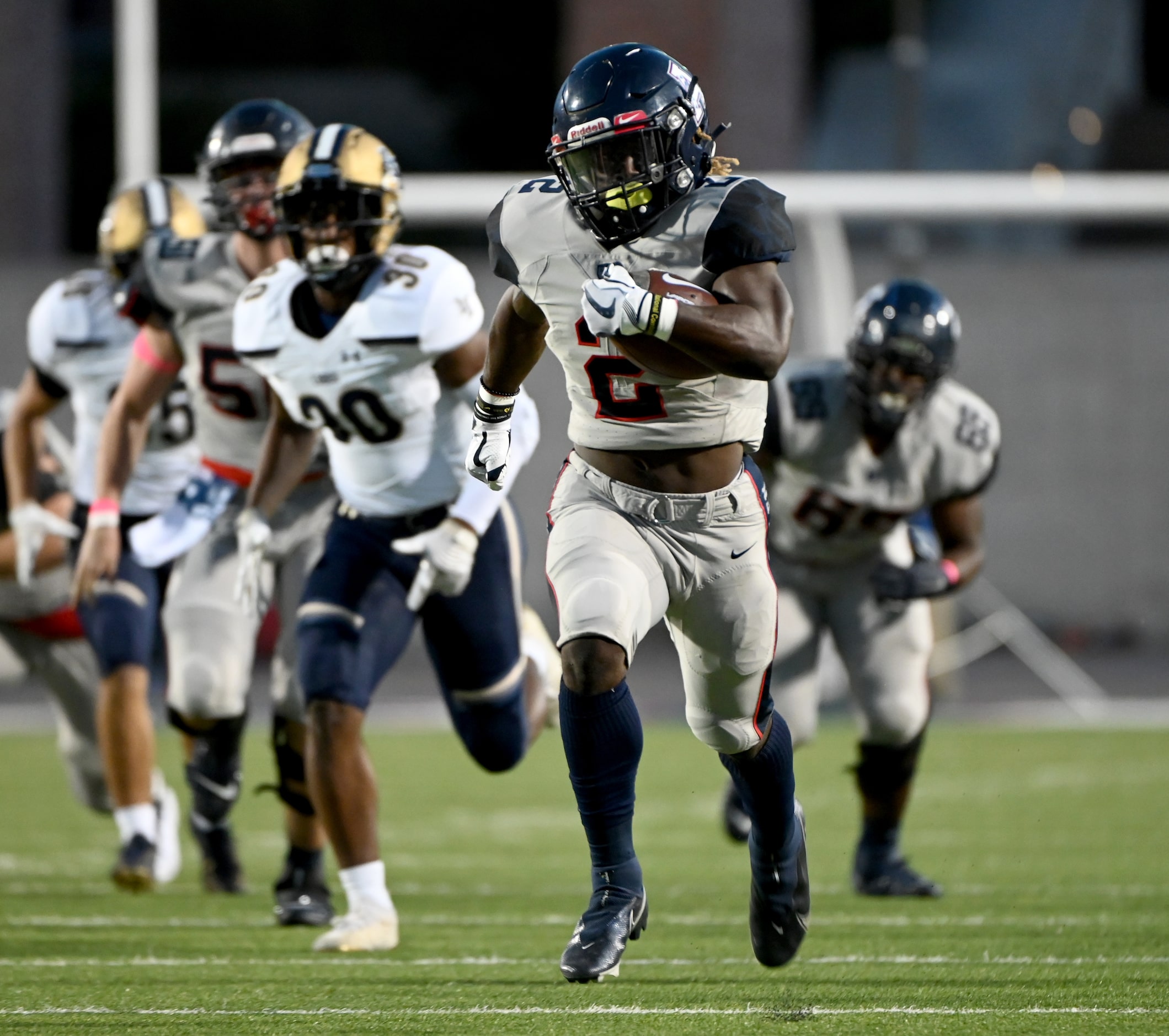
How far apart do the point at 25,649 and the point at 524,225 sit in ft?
10.0

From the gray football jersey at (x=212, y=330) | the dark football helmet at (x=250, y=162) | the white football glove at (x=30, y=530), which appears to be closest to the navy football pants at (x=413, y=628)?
the gray football jersey at (x=212, y=330)

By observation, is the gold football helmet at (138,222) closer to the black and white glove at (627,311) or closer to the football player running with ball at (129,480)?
the football player running with ball at (129,480)

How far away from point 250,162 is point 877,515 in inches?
78.3

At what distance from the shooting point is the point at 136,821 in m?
5.14

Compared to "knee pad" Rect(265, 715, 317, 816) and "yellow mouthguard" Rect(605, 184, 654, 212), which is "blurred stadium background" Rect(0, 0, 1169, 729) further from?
"yellow mouthguard" Rect(605, 184, 654, 212)

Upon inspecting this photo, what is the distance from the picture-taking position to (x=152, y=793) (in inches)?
215

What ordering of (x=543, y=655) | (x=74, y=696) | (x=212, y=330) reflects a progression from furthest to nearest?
1. (x=74, y=696)
2. (x=543, y=655)
3. (x=212, y=330)

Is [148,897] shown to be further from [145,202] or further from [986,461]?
[986,461]

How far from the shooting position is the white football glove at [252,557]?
4535 mm

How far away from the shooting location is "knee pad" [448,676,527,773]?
15.0 ft

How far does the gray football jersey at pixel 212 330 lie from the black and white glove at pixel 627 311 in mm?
2038

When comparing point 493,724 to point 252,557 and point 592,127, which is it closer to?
point 252,557

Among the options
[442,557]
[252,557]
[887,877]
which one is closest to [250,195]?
[252,557]

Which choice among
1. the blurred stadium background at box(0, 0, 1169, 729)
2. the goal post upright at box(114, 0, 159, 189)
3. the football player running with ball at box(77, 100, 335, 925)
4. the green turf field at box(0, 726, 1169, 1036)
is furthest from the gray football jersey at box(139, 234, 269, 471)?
the blurred stadium background at box(0, 0, 1169, 729)
